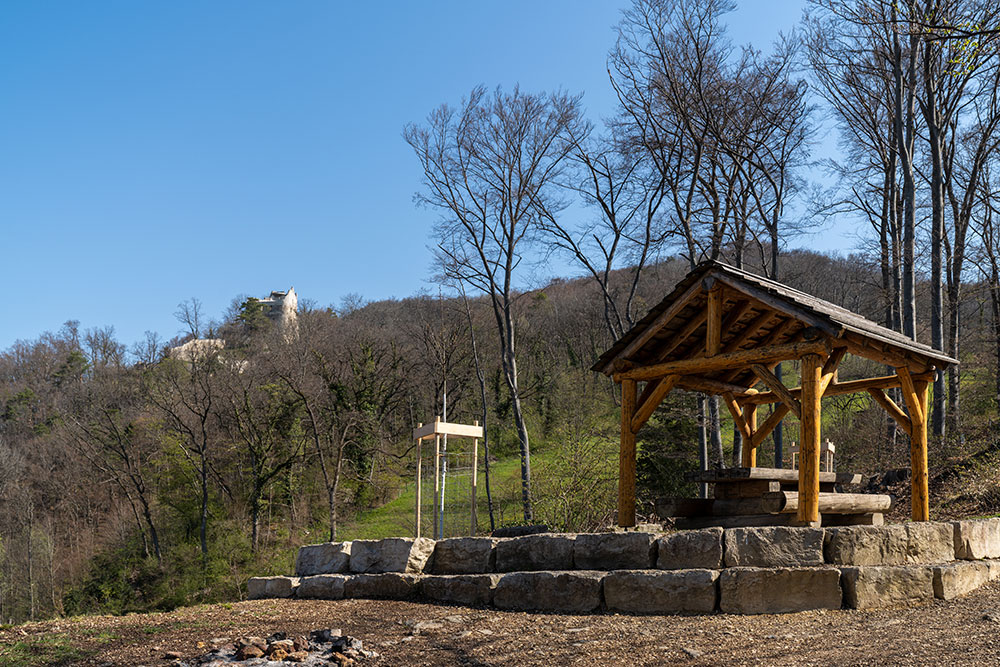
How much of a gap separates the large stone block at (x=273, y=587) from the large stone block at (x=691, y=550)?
19.6ft

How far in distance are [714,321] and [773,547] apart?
298 cm

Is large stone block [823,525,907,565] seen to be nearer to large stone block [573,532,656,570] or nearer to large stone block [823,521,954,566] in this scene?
large stone block [823,521,954,566]

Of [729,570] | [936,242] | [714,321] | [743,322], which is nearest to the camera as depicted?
[729,570]

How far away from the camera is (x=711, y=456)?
19812 millimetres

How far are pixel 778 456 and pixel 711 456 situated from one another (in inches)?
66.9

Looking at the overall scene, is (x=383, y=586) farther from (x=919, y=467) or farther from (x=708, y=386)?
(x=919, y=467)

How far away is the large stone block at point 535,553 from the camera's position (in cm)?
908

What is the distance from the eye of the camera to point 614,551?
28.0 feet

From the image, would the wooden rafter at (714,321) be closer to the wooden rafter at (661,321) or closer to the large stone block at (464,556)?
the wooden rafter at (661,321)

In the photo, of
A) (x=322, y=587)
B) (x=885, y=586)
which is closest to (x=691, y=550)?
(x=885, y=586)

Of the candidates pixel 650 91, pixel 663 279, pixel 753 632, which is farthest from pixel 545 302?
pixel 753 632

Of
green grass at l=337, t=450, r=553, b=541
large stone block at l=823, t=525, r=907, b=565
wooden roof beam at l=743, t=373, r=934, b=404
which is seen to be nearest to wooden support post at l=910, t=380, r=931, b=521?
wooden roof beam at l=743, t=373, r=934, b=404

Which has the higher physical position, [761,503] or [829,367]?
[829,367]

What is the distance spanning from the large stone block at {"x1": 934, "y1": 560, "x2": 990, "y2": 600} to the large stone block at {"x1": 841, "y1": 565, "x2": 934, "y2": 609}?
7cm
